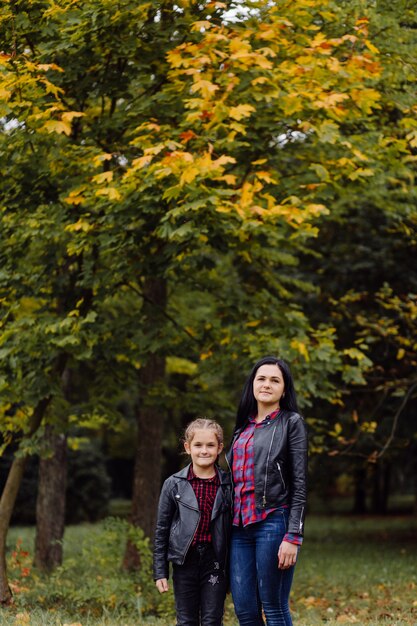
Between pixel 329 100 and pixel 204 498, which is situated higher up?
pixel 329 100

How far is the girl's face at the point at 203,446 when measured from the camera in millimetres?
4484

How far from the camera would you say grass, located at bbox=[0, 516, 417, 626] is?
6.90 meters

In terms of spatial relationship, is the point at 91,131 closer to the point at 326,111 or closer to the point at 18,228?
the point at 18,228

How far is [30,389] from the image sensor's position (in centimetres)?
758

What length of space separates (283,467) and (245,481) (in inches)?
8.9

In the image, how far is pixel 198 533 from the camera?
4434 millimetres

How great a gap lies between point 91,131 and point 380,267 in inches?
285

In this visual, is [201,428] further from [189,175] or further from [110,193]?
[110,193]

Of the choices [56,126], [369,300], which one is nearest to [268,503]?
[56,126]

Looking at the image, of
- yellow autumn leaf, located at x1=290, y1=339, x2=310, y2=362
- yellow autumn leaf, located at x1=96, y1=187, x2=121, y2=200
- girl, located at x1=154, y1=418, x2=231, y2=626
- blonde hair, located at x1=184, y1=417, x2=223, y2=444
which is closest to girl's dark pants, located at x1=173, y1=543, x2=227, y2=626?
girl, located at x1=154, y1=418, x2=231, y2=626

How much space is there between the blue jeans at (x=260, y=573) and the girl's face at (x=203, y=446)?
0.40 m

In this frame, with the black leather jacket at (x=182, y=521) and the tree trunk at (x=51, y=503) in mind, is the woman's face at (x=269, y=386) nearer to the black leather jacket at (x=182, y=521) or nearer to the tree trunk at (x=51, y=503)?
the black leather jacket at (x=182, y=521)

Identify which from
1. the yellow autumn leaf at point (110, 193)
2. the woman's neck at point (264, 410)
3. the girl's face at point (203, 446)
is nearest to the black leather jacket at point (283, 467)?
the woman's neck at point (264, 410)

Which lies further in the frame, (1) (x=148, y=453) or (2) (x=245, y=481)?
(1) (x=148, y=453)
